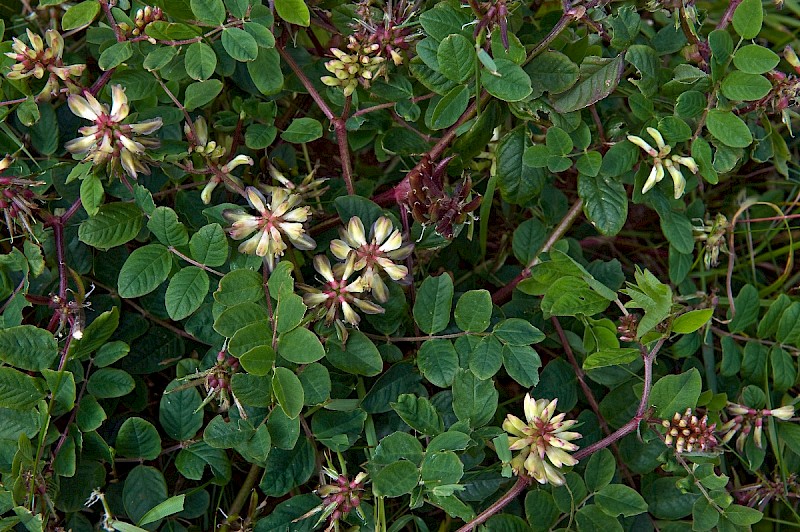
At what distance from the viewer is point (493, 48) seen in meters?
1.65

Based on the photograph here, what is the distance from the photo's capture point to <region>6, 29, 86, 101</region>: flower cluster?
5.45 feet

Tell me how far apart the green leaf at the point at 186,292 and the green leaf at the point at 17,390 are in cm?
34

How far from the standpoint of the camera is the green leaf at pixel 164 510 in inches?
63.9

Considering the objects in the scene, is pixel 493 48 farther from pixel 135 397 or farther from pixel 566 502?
pixel 135 397

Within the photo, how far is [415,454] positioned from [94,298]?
0.88 meters

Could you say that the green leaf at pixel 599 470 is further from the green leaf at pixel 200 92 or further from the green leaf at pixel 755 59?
the green leaf at pixel 200 92

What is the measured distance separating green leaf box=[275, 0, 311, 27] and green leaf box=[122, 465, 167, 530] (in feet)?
3.56

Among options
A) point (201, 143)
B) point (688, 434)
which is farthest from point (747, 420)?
point (201, 143)

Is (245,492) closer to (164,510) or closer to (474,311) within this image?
(164,510)

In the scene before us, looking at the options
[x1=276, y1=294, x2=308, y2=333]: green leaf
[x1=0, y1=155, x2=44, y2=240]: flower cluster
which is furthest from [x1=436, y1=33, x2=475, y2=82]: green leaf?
[x1=0, y1=155, x2=44, y2=240]: flower cluster

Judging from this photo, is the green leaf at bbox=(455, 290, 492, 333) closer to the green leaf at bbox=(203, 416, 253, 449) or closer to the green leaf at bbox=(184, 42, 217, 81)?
the green leaf at bbox=(203, 416, 253, 449)

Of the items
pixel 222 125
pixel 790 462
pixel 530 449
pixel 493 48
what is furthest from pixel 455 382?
pixel 790 462

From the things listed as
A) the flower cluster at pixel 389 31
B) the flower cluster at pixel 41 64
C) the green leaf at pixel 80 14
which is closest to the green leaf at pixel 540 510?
the flower cluster at pixel 389 31

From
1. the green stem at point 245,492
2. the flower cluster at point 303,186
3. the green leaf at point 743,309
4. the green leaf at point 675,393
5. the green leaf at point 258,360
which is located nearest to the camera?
the green leaf at point 258,360
